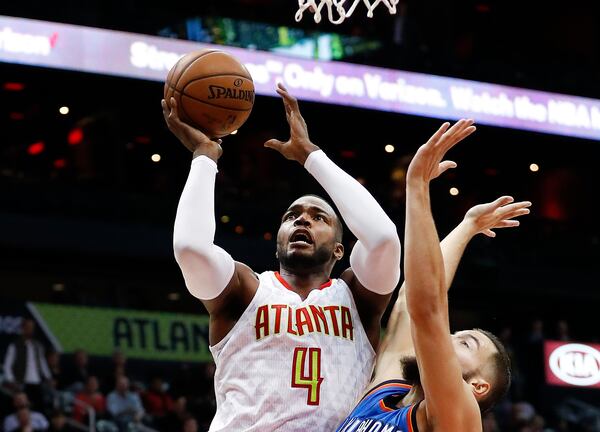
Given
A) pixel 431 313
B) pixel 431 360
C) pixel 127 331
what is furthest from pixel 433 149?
pixel 127 331

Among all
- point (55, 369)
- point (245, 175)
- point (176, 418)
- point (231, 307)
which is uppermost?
point (245, 175)

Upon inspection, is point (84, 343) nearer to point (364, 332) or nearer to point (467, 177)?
point (467, 177)

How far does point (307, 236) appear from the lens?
13.9 feet

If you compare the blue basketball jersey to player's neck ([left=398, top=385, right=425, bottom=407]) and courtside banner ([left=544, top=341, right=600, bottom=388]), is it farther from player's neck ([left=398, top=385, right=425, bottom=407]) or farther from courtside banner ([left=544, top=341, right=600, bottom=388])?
courtside banner ([left=544, top=341, right=600, bottom=388])

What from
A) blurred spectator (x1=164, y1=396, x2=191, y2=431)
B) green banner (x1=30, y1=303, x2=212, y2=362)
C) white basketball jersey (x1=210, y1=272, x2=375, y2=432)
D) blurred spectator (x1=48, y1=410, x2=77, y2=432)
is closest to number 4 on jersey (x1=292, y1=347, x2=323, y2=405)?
white basketball jersey (x1=210, y1=272, x2=375, y2=432)

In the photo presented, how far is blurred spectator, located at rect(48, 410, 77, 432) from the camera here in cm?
1074

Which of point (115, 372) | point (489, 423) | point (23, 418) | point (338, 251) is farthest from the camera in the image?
point (489, 423)

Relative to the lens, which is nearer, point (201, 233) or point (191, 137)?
point (201, 233)

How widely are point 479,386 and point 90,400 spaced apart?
319 inches

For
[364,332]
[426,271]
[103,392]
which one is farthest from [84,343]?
[426,271]

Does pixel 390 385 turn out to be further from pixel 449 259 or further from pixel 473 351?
pixel 449 259


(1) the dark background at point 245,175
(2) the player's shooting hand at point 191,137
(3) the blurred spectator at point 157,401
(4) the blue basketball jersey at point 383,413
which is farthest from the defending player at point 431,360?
(1) the dark background at point 245,175

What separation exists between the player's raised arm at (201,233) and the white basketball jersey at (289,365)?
0.15 m

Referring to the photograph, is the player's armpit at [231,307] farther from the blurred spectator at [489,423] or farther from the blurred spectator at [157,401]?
the blurred spectator at [489,423]
